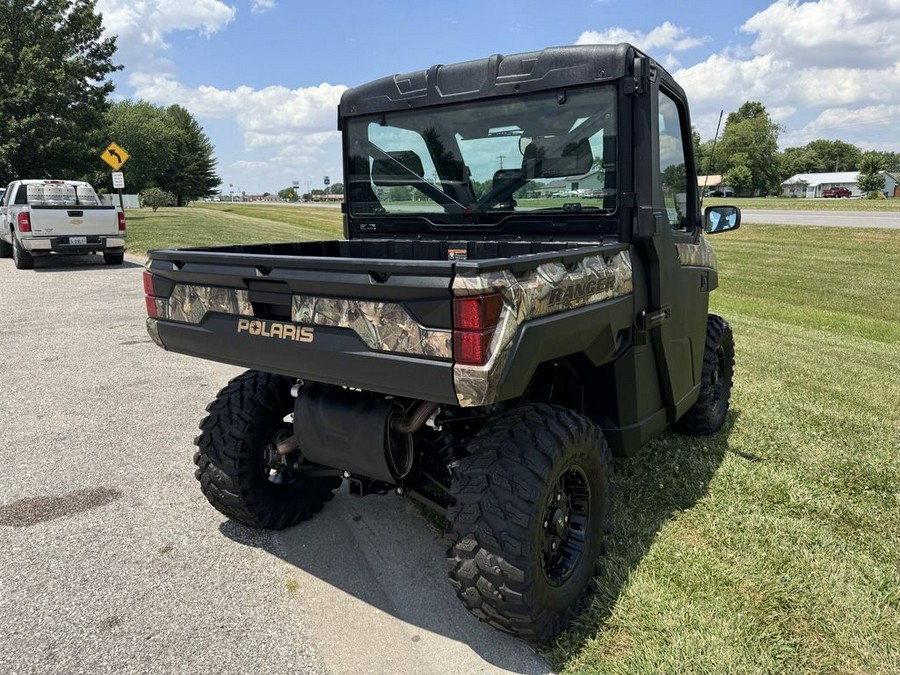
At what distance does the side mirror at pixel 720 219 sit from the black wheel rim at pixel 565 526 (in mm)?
2108

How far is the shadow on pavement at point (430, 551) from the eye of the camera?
8.69 ft

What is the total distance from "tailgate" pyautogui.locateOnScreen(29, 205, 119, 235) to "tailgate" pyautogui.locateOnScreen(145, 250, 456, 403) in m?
12.4

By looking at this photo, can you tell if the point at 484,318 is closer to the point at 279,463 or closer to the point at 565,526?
the point at 565,526

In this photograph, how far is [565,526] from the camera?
2789 mm

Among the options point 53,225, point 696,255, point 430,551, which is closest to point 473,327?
point 430,551

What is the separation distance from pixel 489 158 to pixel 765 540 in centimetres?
239

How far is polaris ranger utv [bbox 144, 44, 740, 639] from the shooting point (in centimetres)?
230

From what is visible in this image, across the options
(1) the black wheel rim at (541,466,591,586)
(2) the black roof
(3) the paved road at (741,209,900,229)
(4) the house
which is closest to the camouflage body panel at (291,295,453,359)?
(1) the black wheel rim at (541,466,591,586)

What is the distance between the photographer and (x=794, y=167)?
110m

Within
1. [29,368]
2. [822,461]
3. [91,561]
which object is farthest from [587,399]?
[29,368]

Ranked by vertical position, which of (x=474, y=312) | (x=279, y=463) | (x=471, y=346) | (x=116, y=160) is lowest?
(x=279, y=463)

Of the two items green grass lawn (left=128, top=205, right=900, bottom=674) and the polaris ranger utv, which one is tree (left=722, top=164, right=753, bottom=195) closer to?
the polaris ranger utv

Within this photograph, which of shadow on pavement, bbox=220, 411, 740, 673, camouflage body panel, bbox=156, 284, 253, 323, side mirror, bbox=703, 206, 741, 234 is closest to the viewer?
shadow on pavement, bbox=220, 411, 740, 673

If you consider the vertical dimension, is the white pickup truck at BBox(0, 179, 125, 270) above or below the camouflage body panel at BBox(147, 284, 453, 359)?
above
